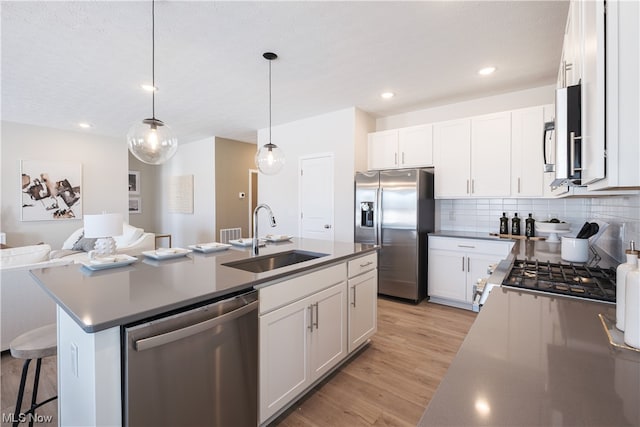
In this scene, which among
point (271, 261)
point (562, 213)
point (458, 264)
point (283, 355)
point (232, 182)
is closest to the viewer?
point (283, 355)

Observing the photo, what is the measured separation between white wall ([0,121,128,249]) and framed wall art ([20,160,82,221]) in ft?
0.26

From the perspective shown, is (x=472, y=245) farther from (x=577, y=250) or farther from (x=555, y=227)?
(x=577, y=250)

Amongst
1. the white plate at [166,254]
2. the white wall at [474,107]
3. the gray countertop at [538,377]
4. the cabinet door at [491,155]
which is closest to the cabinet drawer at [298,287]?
the white plate at [166,254]

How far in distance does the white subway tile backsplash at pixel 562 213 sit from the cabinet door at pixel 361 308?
1593 millimetres

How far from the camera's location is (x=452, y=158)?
374 cm

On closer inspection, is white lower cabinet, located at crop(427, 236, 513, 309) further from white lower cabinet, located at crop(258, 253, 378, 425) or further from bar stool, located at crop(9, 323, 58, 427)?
bar stool, located at crop(9, 323, 58, 427)

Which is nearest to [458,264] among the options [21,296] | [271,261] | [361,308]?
[361,308]

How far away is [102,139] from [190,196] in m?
1.91

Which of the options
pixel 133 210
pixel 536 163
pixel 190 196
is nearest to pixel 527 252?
pixel 536 163

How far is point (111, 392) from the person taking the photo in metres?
1.06

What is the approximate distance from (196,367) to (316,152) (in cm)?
376

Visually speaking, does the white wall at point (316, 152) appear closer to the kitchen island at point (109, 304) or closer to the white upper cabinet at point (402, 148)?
the white upper cabinet at point (402, 148)

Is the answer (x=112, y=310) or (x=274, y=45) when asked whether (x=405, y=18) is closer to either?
(x=274, y=45)

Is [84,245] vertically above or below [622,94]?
below
